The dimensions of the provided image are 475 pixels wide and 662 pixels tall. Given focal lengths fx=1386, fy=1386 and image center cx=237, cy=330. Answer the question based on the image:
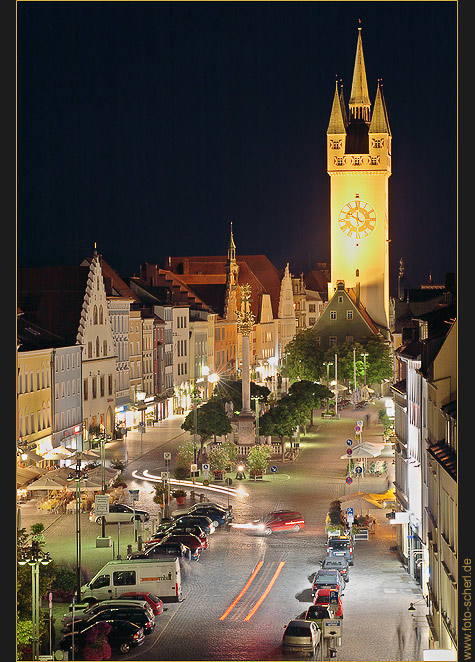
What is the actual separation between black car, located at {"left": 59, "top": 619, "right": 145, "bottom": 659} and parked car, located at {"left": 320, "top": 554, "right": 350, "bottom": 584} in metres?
9.68

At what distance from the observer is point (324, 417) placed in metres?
110

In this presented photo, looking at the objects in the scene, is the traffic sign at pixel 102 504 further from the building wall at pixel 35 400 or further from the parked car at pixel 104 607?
the building wall at pixel 35 400

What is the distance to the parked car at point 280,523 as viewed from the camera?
54.3 metres

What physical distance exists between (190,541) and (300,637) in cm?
1465

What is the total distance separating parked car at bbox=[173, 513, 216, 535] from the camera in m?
53.6

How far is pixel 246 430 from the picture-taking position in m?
83.1

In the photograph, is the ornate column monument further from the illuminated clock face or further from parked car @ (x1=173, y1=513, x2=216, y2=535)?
the illuminated clock face

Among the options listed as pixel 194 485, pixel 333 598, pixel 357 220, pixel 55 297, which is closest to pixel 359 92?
pixel 357 220

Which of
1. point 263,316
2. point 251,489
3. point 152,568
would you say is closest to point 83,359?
point 251,489

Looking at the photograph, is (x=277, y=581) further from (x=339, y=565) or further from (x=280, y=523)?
(x=280, y=523)

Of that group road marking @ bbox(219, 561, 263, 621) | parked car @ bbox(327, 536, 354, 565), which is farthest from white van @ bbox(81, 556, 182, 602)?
parked car @ bbox(327, 536, 354, 565)

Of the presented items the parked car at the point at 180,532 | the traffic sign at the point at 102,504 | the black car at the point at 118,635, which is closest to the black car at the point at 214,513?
the parked car at the point at 180,532

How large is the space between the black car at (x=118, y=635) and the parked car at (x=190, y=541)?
472 inches

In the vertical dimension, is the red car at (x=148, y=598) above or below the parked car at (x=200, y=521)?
below
